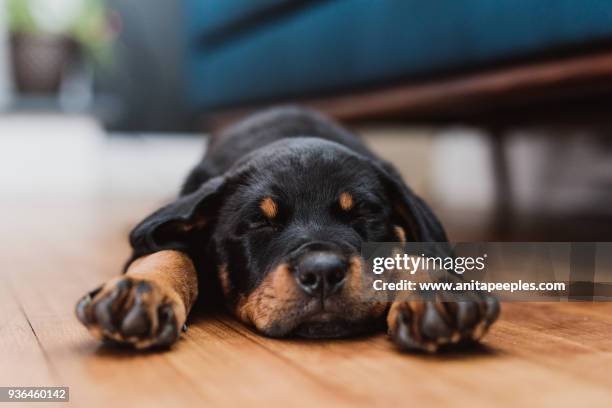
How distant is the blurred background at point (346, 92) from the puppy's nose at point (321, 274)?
1.01 m

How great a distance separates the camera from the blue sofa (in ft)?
6.42

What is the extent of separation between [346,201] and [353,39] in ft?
4.73

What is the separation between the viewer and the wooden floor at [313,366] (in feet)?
3.26

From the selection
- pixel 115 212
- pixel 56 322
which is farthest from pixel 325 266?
pixel 115 212

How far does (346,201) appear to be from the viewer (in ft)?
4.97

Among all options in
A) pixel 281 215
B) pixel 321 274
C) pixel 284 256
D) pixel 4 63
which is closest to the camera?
pixel 321 274

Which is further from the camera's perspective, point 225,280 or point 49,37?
point 49,37

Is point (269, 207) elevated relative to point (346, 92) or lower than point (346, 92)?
lower

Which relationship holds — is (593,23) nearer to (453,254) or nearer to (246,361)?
(453,254)

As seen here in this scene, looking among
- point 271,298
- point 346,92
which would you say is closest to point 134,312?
point 271,298

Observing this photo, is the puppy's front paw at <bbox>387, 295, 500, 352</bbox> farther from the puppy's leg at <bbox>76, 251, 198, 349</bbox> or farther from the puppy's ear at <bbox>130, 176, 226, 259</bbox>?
the puppy's ear at <bbox>130, 176, 226, 259</bbox>

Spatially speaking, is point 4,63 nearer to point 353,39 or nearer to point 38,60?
point 38,60

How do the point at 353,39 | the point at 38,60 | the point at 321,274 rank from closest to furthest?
the point at 321,274 → the point at 353,39 → the point at 38,60

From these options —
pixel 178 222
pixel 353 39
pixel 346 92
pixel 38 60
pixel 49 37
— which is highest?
pixel 49 37
